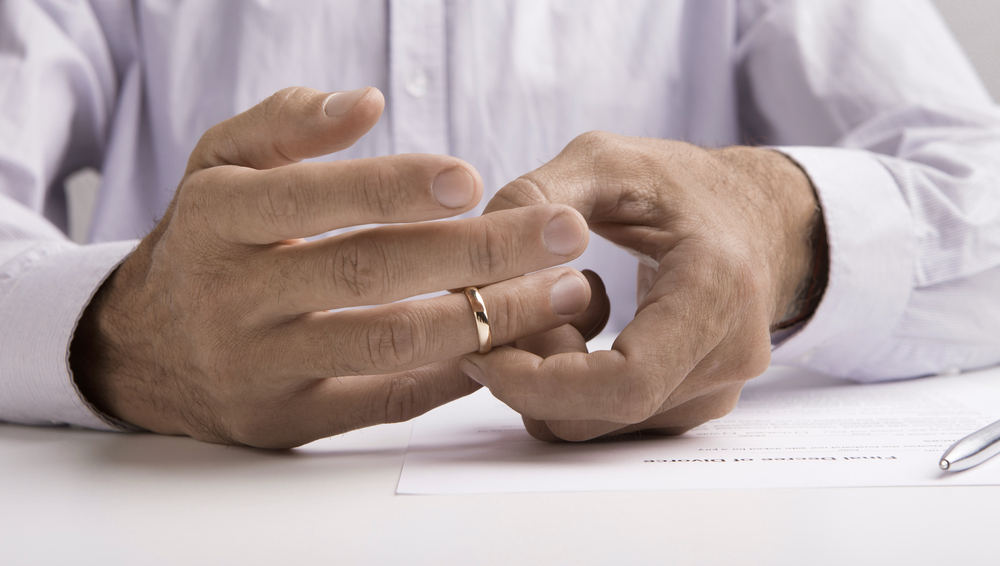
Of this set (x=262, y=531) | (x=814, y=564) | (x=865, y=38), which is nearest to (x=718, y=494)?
(x=814, y=564)

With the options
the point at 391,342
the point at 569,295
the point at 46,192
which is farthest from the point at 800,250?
the point at 46,192

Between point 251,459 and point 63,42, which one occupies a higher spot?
point 63,42

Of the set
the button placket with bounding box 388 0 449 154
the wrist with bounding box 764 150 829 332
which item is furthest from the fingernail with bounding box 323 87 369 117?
the button placket with bounding box 388 0 449 154

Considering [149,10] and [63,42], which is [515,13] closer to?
[149,10]

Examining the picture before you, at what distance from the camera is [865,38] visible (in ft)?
3.27

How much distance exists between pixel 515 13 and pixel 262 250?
2.35 ft

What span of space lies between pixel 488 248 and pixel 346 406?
0.16 metres

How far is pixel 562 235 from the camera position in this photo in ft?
1.29

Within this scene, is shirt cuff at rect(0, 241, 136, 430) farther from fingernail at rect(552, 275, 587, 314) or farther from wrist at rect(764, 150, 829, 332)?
wrist at rect(764, 150, 829, 332)

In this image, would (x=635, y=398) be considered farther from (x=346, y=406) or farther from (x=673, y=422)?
(x=346, y=406)

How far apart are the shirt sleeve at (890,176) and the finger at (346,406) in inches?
13.6

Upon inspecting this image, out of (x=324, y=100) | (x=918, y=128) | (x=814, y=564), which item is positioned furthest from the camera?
(x=918, y=128)

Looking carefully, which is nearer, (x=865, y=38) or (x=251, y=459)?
(x=251, y=459)

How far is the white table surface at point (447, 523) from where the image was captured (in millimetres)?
282
